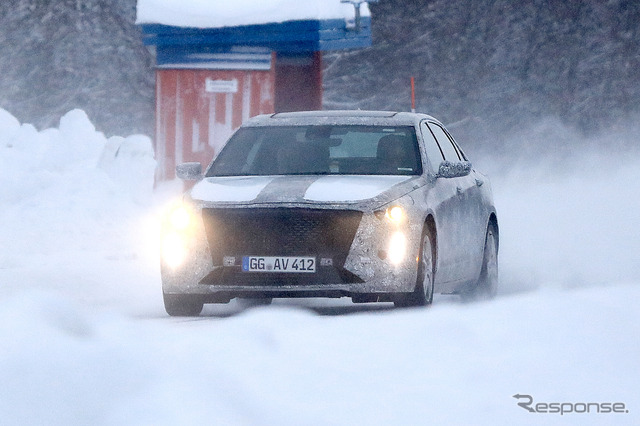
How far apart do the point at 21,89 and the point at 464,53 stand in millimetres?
11047

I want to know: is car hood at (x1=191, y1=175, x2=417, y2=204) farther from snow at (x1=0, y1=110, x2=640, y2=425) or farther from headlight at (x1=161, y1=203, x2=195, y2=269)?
snow at (x1=0, y1=110, x2=640, y2=425)

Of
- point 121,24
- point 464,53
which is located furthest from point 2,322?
point 464,53

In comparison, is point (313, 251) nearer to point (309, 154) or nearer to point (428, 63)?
point (309, 154)

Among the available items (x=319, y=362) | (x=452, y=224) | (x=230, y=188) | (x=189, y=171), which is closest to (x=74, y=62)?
(x=189, y=171)

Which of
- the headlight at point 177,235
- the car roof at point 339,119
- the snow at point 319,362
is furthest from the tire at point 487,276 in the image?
the headlight at point 177,235

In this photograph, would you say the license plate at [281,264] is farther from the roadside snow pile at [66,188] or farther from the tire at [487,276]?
the roadside snow pile at [66,188]

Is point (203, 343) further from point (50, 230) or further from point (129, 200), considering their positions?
point (129, 200)

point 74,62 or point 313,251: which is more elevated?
point 313,251

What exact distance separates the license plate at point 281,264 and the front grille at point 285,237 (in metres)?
0.03

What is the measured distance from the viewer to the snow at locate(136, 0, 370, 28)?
59.7 ft

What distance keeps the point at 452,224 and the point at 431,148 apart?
→ 765 mm

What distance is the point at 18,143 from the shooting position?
2036cm

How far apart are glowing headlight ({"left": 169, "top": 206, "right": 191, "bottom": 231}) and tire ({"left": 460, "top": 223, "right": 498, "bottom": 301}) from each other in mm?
2916

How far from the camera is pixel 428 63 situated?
35.3m
